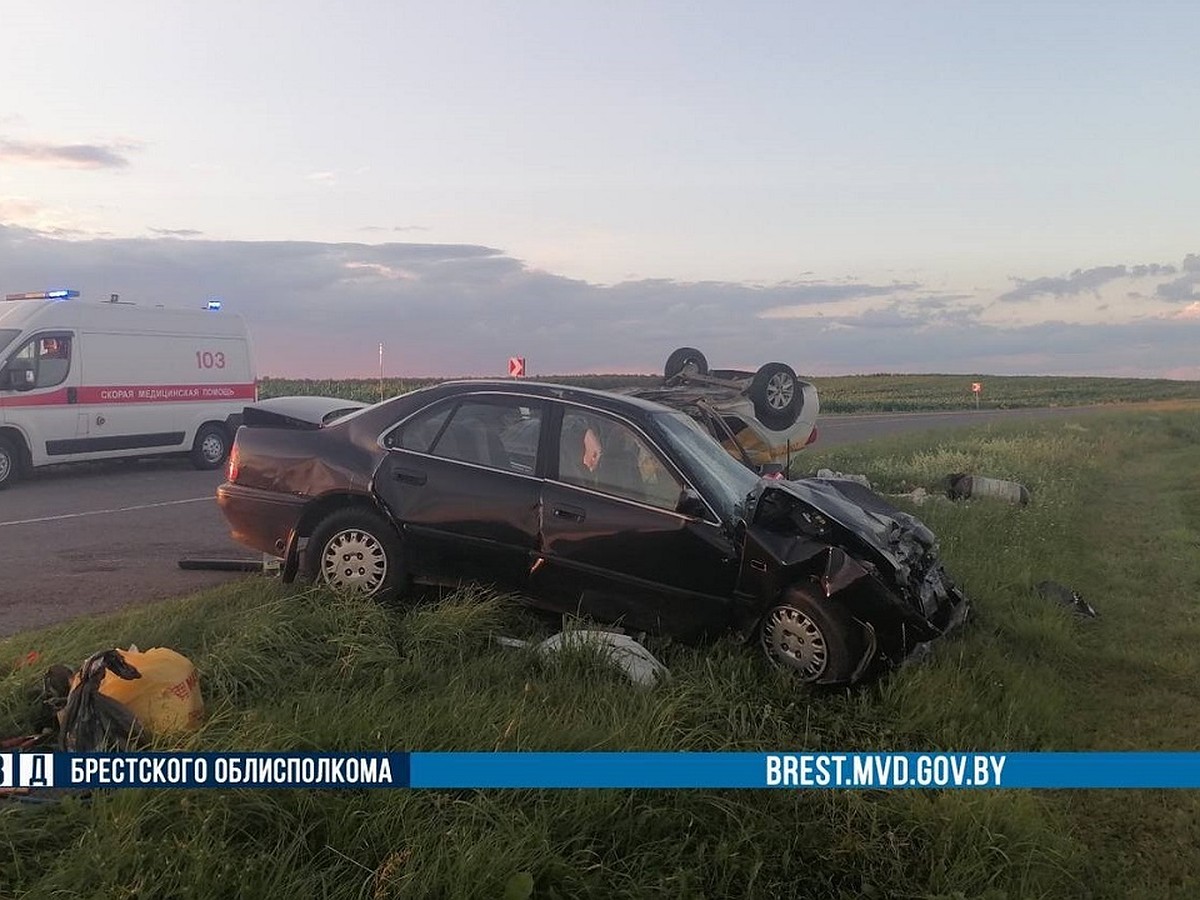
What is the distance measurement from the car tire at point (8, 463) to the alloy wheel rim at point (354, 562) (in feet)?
31.1

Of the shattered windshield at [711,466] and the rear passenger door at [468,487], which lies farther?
the rear passenger door at [468,487]

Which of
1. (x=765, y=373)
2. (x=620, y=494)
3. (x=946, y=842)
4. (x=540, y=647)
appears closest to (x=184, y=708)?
(x=540, y=647)

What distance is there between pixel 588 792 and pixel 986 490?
10.5 meters

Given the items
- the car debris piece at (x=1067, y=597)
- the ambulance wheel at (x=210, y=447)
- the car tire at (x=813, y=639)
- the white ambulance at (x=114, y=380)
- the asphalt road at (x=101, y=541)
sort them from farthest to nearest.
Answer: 1. the ambulance wheel at (x=210, y=447)
2. the white ambulance at (x=114, y=380)
3. the car debris piece at (x=1067, y=597)
4. the asphalt road at (x=101, y=541)
5. the car tire at (x=813, y=639)

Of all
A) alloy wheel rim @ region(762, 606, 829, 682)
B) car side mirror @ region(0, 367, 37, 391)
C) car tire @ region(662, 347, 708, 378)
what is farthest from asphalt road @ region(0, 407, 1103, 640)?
car tire @ region(662, 347, 708, 378)

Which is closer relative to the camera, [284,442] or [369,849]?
[369,849]

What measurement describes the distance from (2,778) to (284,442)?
3.38 m

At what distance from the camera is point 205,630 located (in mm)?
5164

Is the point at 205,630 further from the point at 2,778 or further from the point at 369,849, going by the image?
the point at 369,849

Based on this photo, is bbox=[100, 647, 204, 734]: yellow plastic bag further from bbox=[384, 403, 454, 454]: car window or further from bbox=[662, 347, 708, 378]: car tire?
bbox=[662, 347, 708, 378]: car tire

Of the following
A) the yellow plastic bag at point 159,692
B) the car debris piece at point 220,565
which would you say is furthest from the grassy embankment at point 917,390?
the yellow plastic bag at point 159,692

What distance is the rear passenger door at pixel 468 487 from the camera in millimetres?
5652

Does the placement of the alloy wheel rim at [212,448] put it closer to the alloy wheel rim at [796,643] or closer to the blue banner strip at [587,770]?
the alloy wheel rim at [796,643]

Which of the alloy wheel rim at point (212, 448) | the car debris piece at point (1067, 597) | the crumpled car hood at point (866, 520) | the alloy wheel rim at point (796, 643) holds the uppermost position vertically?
the crumpled car hood at point (866, 520)
